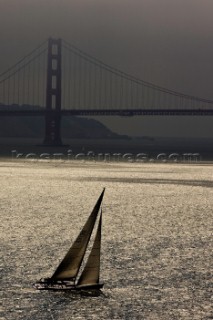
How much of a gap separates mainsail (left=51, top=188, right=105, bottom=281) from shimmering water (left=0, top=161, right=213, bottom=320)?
0.32 meters

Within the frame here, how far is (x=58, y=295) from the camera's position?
10.0 metres

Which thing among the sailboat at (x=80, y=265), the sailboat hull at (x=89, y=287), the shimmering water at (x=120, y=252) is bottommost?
the shimmering water at (x=120, y=252)

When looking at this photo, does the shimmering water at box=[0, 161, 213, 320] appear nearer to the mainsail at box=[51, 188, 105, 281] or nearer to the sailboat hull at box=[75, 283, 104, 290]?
the sailboat hull at box=[75, 283, 104, 290]

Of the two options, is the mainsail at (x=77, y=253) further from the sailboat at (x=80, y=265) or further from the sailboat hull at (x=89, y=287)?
the sailboat hull at (x=89, y=287)

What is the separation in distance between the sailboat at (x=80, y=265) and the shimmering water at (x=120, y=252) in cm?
15

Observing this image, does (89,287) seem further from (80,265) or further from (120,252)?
(120,252)

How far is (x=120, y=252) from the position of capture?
1406 centimetres

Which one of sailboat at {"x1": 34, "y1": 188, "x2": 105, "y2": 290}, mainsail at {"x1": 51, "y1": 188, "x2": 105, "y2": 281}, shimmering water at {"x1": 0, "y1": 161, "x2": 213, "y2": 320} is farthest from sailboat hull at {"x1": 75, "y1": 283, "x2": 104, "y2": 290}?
mainsail at {"x1": 51, "y1": 188, "x2": 105, "y2": 281}

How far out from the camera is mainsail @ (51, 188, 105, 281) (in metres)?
9.59

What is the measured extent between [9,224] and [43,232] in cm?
153

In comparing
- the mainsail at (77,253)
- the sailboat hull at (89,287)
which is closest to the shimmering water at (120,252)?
the sailboat hull at (89,287)

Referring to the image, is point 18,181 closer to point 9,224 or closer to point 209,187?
point 209,187

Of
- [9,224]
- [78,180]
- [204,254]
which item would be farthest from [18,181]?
[204,254]

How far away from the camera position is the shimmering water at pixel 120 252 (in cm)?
955
